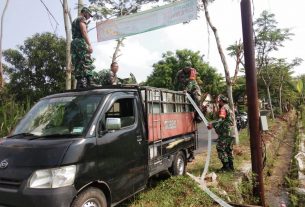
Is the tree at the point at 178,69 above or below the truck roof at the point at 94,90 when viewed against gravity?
above

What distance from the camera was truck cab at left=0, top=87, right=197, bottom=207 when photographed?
13.3 ft

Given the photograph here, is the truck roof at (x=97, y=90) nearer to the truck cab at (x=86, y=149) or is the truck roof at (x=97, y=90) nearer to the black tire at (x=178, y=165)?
the truck cab at (x=86, y=149)

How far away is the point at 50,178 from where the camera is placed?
405 cm

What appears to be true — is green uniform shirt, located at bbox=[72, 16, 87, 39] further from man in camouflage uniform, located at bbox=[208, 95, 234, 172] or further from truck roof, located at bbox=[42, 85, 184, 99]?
man in camouflage uniform, located at bbox=[208, 95, 234, 172]

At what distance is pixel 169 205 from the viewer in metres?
5.91

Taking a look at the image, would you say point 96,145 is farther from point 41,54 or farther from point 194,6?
point 41,54

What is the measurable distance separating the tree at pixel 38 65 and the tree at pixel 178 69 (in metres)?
16.2

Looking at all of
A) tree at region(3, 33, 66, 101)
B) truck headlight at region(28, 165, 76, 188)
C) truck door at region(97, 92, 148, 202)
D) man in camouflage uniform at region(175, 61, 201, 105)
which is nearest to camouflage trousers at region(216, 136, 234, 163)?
man in camouflage uniform at region(175, 61, 201, 105)

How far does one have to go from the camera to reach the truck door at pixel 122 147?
482 cm

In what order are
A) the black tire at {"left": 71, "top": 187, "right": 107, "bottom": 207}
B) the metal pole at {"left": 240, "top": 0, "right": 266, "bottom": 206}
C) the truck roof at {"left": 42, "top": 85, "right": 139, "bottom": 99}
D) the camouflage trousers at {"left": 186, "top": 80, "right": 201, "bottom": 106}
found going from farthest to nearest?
1. the camouflage trousers at {"left": 186, "top": 80, "right": 201, "bottom": 106}
2. the metal pole at {"left": 240, "top": 0, "right": 266, "bottom": 206}
3. the truck roof at {"left": 42, "top": 85, "right": 139, "bottom": 99}
4. the black tire at {"left": 71, "top": 187, "right": 107, "bottom": 207}

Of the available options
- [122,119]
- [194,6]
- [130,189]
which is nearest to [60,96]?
[122,119]

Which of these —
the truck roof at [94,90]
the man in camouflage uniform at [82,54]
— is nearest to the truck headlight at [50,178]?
the truck roof at [94,90]

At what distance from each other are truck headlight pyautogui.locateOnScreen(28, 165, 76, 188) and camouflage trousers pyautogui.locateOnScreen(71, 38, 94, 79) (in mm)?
3205

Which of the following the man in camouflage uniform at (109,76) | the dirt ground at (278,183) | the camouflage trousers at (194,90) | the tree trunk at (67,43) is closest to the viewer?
the man in camouflage uniform at (109,76)
